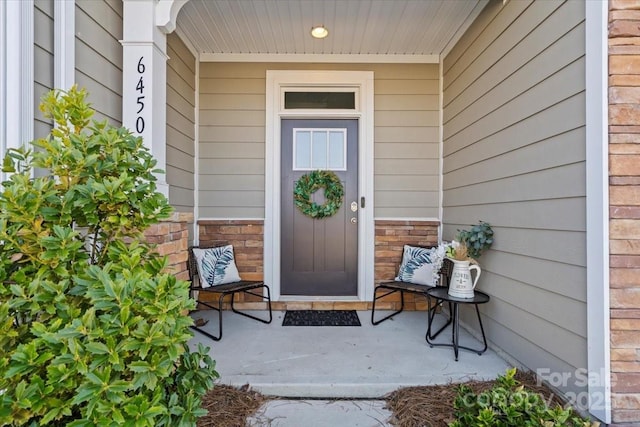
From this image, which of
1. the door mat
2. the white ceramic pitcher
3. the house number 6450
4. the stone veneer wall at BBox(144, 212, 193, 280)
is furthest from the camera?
the door mat

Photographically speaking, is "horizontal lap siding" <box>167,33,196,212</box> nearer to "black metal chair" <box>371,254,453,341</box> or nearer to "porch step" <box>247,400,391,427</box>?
"porch step" <box>247,400,391,427</box>

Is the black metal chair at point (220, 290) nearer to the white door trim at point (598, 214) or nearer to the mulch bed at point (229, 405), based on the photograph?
the mulch bed at point (229, 405)

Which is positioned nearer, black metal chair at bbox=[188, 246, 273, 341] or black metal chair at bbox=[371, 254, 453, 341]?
black metal chair at bbox=[188, 246, 273, 341]

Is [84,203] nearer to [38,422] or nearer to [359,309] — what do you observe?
[38,422]

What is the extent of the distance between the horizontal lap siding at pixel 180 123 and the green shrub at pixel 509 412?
2.42 meters

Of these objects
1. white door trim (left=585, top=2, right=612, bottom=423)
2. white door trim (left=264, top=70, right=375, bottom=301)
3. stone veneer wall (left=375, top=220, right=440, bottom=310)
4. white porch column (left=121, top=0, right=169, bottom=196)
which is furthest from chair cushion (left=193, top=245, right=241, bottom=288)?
white door trim (left=585, top=2, right=612, bottom=423)

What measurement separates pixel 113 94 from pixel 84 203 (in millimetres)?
1179

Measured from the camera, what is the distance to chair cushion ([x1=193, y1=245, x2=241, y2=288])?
2811 millimetres

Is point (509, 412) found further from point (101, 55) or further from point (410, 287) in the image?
point (101, 55)

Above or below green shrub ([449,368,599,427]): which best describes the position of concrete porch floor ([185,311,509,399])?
below

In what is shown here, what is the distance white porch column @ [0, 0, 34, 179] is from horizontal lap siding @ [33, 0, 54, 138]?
2.6 inches

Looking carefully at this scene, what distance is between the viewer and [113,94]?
6.14 ft

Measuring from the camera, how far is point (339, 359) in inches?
84.7

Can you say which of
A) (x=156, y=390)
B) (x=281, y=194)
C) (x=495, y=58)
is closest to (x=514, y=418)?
(x=156, y=390)
